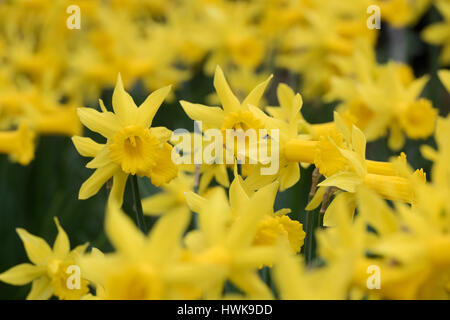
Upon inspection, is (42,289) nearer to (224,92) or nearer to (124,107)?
(124,107)

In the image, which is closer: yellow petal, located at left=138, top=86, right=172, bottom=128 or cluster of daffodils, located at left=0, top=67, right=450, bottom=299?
cluster of daffodils, located at left=0, top=67, right=450, bottom=299

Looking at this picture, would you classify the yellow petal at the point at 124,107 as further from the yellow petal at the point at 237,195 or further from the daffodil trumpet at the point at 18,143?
the daffodil trumpet at the point at 18,143

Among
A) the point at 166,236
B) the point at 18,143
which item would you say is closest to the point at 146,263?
the point at 166,236

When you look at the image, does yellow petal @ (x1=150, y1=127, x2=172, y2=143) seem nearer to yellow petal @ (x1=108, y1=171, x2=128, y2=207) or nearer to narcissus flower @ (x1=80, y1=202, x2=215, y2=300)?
yellow petal @ (x1=108, y1=171, x2=128, y2=207)

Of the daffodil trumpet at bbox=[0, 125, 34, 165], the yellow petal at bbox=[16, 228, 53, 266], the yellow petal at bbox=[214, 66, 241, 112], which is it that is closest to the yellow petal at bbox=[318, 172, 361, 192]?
the yellow petal at bbox=[214, 66, 241, 112]

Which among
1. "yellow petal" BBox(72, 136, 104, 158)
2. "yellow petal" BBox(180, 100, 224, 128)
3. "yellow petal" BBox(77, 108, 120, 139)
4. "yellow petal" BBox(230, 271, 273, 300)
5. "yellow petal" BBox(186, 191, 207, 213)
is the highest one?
"yellow petal" BBox(180, 100, 224, 128)
